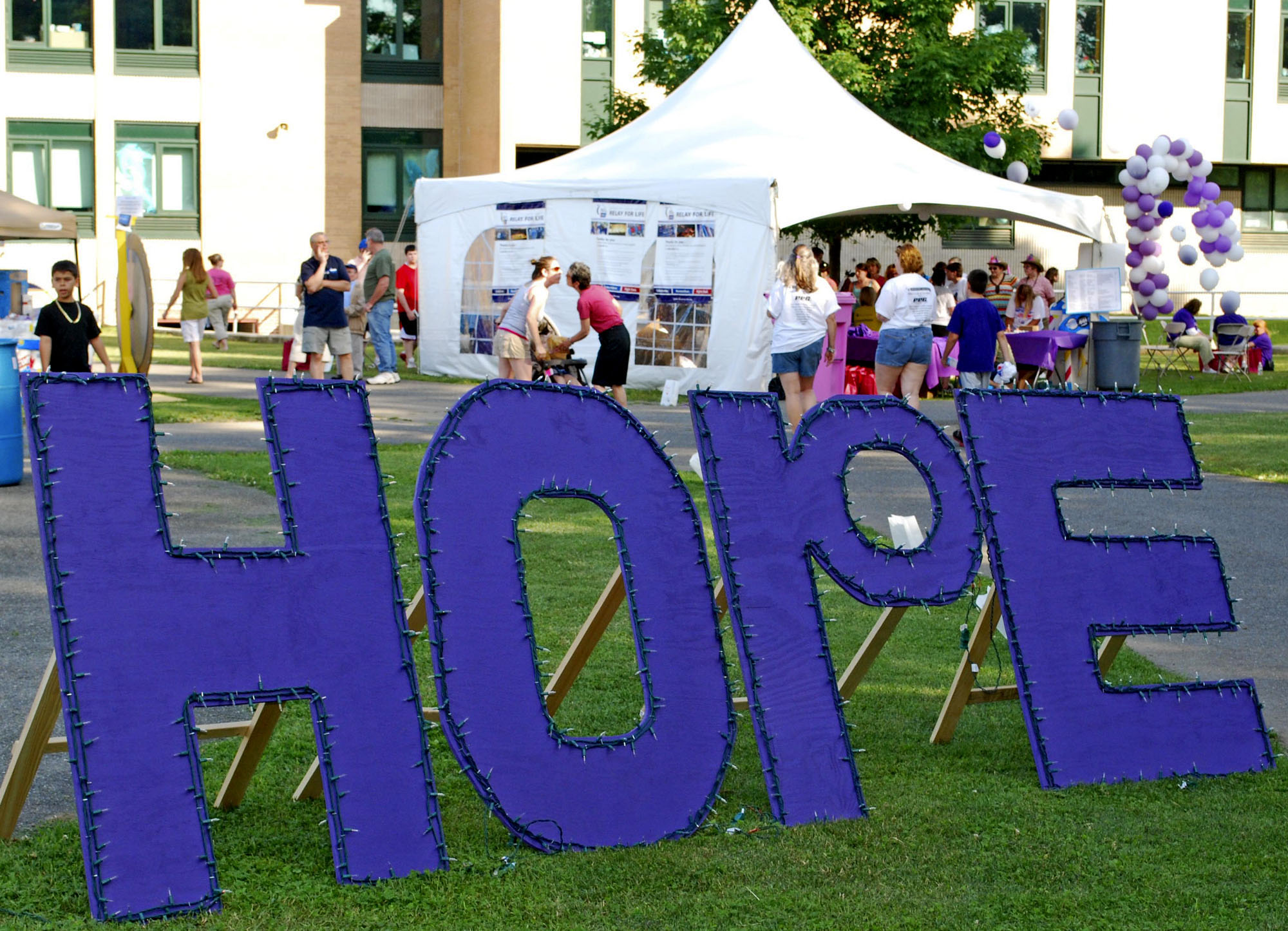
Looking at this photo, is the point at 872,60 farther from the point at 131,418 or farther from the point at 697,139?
the point at 131,418

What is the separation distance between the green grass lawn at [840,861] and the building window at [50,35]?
33.8 meters

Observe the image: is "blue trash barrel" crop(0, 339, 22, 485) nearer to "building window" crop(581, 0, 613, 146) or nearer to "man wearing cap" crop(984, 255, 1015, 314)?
"man wearing cap" crop(984, 255, 1015, 314)

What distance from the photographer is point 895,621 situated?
4973 mm

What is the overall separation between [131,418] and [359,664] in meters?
0.82

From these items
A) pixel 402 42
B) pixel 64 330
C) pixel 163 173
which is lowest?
pixel 64 330

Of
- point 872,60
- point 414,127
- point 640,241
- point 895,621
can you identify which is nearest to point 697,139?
point 640,241

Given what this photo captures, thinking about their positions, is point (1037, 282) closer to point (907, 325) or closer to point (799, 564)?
point (907, 325)

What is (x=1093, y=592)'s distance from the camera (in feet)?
16.0

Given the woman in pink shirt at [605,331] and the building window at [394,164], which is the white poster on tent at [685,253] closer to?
the woman in pink shirt at [605,331]

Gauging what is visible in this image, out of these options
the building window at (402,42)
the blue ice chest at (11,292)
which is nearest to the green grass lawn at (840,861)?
the blue ice chest at (11,292)

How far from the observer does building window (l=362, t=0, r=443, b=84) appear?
40750mm

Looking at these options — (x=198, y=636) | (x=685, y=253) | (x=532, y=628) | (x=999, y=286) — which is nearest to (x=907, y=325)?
(x=685, y=253)

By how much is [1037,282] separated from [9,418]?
666 inches

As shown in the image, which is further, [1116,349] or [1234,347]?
[1234,347]
